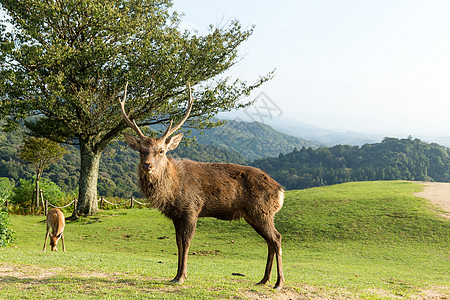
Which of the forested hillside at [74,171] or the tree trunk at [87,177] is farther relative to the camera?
the forested hillside at [74,171]

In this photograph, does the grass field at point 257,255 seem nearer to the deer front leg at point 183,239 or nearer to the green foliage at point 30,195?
the deer front leg at point 183,239

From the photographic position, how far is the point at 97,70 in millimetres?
17203

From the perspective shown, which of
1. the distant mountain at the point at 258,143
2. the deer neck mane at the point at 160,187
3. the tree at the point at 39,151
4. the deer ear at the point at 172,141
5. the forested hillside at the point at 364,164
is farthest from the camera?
the distant mountain at the point at 258,143

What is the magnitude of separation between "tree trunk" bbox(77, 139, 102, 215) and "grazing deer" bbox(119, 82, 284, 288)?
13954 mm

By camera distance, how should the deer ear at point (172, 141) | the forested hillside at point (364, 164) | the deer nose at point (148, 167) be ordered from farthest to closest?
the forested hillside at point (364, 164), the deer ear at point (172, 141), the deer nose at point (148, 167)

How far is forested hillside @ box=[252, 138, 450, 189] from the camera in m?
58.0

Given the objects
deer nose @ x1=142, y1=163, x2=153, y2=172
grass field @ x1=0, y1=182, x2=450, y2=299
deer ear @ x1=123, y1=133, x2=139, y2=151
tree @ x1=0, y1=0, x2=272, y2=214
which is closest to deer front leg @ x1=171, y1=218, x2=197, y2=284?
grass field @ x1=0, y1=182, x2=450, y2=299

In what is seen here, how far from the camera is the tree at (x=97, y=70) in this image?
16.2 m

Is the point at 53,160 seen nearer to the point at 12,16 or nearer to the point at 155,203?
the point at 12,16

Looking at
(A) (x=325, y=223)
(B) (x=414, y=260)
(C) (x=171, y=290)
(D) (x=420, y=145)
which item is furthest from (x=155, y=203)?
(D) (x=420, y=145)

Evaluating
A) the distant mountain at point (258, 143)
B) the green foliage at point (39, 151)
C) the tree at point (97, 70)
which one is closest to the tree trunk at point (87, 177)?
the tree at point (97, 70)

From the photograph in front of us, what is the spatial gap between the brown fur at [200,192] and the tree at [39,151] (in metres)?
21.0

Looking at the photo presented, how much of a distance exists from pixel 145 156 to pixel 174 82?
42.0ft

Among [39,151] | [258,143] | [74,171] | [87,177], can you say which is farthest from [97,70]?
[258,143]
